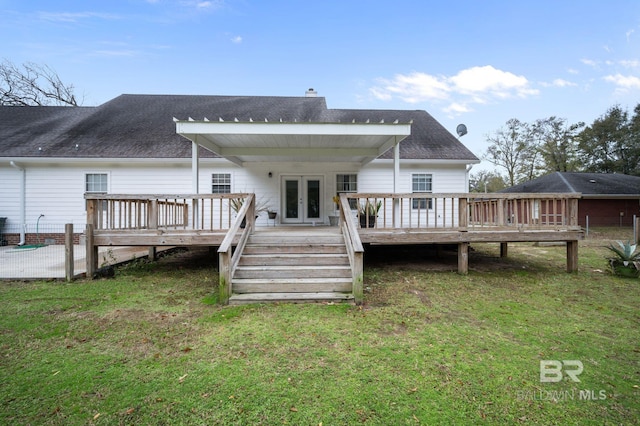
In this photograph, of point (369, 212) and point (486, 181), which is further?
point (486, 181)

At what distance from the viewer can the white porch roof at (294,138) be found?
6.74 m

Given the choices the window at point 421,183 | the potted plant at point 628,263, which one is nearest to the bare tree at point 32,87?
the window at point 421,183

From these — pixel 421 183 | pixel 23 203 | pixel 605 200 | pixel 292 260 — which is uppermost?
pixel 421 183

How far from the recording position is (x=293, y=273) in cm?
491

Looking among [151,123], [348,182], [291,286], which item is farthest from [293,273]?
[151,123]

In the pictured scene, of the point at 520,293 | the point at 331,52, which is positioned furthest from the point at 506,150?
the point at 520,293

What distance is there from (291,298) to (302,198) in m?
6.48

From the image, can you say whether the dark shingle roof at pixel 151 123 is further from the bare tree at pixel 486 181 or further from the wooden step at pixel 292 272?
the bare tree at pixel 486 181

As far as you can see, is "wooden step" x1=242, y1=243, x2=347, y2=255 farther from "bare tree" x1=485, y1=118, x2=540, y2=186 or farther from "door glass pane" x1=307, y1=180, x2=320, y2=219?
"bare tree" x1=485, y1=118, x2=540, y2=186

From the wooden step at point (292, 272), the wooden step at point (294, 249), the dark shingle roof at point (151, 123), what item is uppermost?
the dark shingle roof at point (151, 123)

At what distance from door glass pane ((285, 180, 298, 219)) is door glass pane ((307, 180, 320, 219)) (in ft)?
1.53

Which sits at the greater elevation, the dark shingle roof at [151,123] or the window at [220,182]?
the dark shingle roof at [151,123]
